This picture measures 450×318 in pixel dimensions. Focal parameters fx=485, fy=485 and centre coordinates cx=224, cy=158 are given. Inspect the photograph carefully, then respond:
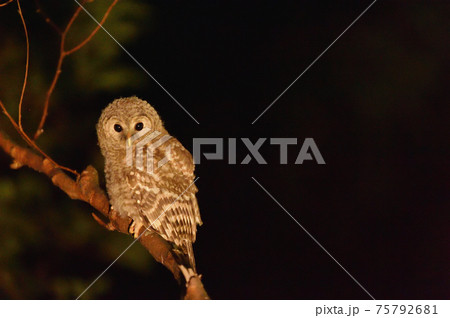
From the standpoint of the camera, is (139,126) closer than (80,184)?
No

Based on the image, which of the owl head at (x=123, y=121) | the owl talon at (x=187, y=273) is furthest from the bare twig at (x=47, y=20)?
the owl talon at (x=187, y=273)

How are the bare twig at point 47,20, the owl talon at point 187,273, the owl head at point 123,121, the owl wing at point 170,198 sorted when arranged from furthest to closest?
1. the owl head at point 123,121
2. the owl wing at point 170,198
3. the bare twig at point 47,20
4. the owl talon at point 187,273

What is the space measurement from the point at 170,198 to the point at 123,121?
0.92 ft

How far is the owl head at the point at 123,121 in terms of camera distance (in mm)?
1477

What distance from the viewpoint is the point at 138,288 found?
66.9 inches

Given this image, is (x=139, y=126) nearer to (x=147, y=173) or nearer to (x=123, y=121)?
(x=123, y=121)

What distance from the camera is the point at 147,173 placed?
1.42 meters

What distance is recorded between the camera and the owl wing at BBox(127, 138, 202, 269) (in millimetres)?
1370

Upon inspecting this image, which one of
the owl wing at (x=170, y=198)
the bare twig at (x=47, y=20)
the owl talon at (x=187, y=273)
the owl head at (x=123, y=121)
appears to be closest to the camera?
the owl talon at (x=187, y=273)

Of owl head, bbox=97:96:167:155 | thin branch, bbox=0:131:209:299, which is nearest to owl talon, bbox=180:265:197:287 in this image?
thin branch, bbox=0:131:209:299

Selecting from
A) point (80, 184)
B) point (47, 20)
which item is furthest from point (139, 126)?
point (47, 20)

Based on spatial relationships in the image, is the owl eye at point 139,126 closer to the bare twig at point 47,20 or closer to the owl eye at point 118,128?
the owl eye at point 118,128
